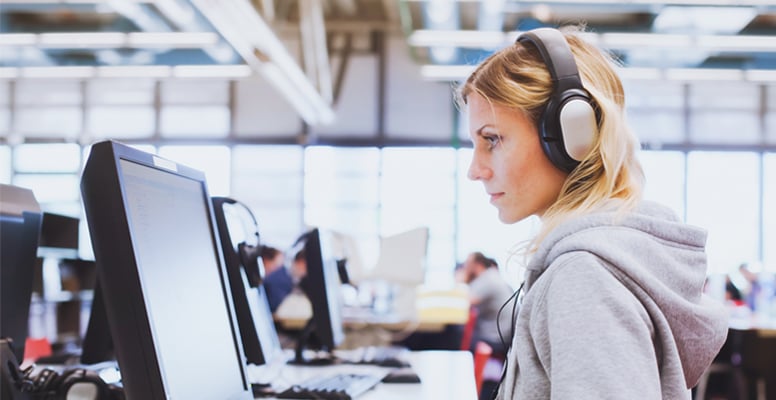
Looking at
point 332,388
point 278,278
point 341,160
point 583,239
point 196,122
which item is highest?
point 196,122

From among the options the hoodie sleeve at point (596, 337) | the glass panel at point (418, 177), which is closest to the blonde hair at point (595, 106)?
the hoodie sleeve at point (596, 337)

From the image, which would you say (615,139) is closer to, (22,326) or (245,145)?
(22,326)

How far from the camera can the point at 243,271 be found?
5.49 feet

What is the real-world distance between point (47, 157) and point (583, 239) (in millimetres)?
9931

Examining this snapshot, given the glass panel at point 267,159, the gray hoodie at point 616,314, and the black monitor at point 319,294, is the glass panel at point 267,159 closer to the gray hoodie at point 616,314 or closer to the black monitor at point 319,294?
the black monitor at point 319,294

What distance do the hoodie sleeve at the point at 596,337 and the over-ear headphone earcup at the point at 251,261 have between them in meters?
0.93

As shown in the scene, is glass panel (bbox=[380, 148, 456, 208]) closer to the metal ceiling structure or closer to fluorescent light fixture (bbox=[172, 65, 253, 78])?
the metal ceiling structure

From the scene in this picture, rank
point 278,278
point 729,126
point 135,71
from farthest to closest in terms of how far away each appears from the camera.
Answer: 1. point 729,126
2. point 135,71
3. point 278,278

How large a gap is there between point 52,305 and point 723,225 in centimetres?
720

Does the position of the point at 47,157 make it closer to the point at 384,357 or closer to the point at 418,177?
the point at 418,177

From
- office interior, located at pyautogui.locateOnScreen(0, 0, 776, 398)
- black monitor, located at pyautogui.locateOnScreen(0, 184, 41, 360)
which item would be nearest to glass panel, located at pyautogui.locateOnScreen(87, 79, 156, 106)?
office interior, located at pyautogui.locateOnScreen(0, 0, 776, 398)

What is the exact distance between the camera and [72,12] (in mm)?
9125

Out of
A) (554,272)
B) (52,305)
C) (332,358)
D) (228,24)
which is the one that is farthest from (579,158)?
(52,305)

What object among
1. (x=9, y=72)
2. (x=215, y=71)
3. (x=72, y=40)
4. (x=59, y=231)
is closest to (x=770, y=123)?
(x=215, y=71)
